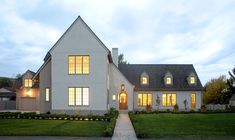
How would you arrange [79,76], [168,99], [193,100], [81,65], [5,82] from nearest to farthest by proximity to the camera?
Result: 1. [79,76]
2. [81,65]
3. [168,99]
4. [193,100]
5. [5,82]

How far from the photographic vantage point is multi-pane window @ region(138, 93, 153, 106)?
45.2 m

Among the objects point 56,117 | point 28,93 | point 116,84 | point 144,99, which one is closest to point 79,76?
point 56,117

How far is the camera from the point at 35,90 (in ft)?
144

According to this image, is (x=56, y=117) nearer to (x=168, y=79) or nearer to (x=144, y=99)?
(x=144, y=99)

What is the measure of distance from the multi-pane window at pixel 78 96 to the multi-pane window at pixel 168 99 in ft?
52.9

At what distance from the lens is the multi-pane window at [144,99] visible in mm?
45188

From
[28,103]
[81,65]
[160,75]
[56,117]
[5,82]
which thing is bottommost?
[56,117]

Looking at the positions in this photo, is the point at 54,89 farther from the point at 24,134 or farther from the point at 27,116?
the point at 24,134

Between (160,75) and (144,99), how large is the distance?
489 centimetres

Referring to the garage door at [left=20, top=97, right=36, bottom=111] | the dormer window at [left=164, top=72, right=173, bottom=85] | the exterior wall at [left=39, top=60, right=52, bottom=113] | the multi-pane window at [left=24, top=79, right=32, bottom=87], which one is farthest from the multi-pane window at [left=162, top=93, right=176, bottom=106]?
the multi-pane window at [left=24, top=79, right=32, bottom=87]

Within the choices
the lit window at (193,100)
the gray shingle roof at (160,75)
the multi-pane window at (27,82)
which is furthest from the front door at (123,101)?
the multi-pane window at (27,82)

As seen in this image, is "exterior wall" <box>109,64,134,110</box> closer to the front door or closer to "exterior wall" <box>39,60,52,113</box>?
the front door

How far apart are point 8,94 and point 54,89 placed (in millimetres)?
→ 35518

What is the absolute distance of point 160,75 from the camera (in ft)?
157
